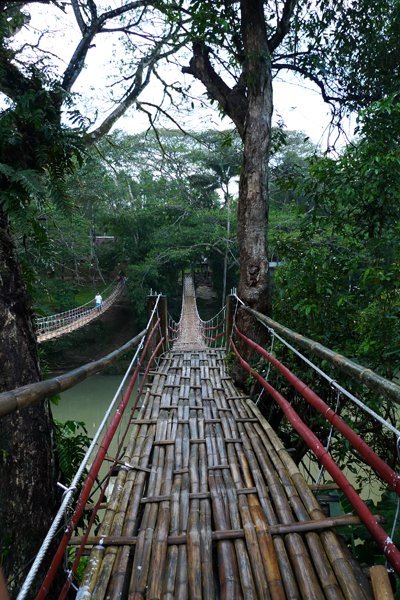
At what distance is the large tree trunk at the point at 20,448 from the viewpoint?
3.02 ft

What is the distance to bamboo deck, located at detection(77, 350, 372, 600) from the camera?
0.81 m

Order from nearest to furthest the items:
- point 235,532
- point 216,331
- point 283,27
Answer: point 235,532
point 283,27
point 216,331

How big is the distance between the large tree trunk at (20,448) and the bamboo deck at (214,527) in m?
0.19

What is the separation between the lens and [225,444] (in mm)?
1491

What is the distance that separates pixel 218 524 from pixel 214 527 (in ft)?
0.11

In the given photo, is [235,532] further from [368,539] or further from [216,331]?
[216,331]

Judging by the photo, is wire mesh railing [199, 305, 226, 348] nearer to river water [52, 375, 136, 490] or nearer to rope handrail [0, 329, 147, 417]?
river water [52, 375, 136, 490]

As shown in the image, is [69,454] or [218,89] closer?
[69,454]

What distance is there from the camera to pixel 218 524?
101cm

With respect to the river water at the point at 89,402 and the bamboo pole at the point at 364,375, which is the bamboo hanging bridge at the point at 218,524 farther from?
the river water at the point at 89,402

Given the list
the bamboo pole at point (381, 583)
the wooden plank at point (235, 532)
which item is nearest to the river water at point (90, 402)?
the wooden plank at point (235, 532)

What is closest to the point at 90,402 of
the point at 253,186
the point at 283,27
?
the point at 253,186

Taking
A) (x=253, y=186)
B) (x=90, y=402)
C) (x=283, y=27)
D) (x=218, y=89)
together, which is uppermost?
(x=283, y=27)

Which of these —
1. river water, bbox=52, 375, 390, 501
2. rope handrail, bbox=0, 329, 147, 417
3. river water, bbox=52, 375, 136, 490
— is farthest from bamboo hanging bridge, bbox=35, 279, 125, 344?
rope handrail, bbox=0, 329, 147, 417
